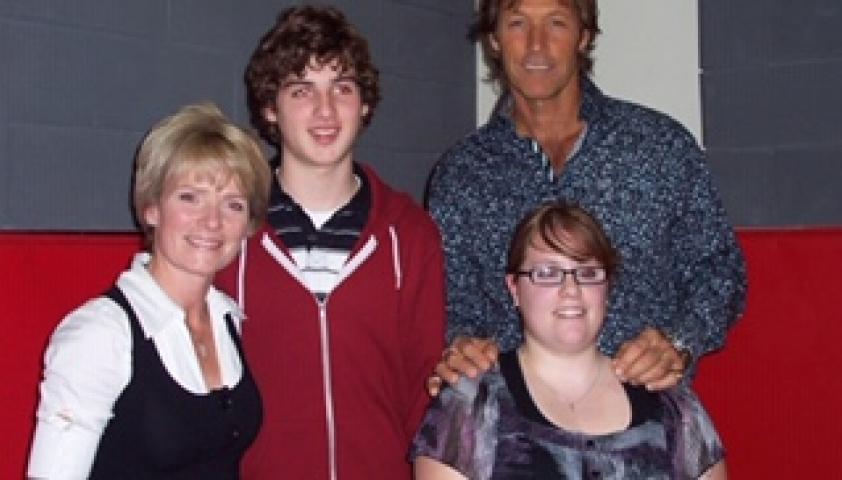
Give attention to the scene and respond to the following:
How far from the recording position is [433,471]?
1837 millimetres

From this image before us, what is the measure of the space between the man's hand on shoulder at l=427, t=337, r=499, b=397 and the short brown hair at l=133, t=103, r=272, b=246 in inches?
16.3

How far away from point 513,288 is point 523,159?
41 cm

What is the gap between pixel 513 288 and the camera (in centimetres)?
189

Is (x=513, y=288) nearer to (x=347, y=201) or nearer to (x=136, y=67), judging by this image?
(x=347, y=201)

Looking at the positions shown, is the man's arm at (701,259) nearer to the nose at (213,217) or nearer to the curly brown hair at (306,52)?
the curly brown hair at (306,52)

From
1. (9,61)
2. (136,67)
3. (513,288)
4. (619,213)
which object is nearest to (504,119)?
(619,213)

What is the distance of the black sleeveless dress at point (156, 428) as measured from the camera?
1.68 meters

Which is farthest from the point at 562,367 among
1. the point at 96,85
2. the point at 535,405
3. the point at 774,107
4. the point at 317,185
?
the point at 774,107

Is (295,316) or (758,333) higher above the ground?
(295,316)

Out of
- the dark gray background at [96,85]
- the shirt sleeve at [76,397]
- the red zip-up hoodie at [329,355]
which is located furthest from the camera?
the dark gray background at [96,85]

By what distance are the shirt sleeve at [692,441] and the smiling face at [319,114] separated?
2.43 feet

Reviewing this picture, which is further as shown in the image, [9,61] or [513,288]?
[9,61]

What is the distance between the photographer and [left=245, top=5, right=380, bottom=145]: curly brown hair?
200 centimetres

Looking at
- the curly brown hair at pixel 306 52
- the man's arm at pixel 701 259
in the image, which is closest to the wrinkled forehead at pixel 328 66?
the curly brown hair at pixel 306 52
